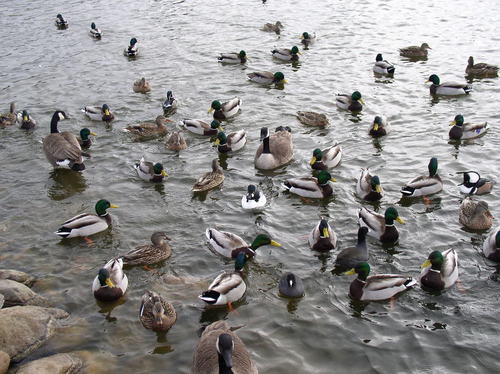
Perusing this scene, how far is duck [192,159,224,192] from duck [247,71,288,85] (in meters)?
7.28

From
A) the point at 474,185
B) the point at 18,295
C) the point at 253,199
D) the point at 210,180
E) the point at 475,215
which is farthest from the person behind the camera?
the point at 210,180

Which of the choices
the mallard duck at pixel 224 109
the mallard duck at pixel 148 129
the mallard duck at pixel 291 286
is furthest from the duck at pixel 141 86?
the mallard duck at pixel 291 286

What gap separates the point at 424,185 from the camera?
13.2 m

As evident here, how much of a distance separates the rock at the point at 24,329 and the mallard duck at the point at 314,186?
21.0 feet

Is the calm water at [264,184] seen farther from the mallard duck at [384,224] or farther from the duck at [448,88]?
the duck at [448,88]

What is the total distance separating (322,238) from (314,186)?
2.30 m

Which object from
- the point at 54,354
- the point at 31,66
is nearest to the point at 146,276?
the point at 54,354

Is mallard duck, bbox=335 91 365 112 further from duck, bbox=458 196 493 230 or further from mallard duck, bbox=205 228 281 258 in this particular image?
mallard duck, bbox=205 228 281 258

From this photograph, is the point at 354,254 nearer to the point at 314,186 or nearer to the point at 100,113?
the point at 314,186

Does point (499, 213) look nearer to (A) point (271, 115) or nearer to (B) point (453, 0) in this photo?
(A) point (271, 115)

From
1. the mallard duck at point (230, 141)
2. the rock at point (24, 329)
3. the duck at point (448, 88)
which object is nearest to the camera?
the rock at point (24, 329)

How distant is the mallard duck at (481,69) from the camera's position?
2038cm

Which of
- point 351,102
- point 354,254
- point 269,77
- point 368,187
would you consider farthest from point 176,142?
point 354,254

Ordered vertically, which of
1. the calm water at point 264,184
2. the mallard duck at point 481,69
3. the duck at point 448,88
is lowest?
the calm water at point 264,184
